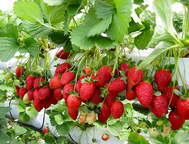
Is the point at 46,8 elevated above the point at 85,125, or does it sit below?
above

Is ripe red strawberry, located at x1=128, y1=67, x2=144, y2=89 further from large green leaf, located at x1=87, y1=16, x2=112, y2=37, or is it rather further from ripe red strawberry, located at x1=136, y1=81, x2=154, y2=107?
large green leaf, located at x1=87, y1=16, x2=112, y2=37

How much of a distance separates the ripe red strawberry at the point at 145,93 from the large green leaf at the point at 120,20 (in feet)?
0.42

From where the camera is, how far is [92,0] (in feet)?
1.71

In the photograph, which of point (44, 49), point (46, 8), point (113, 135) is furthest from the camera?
point (113, 135)

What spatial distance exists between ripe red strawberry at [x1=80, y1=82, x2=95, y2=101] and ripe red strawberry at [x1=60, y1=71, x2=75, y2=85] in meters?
0.09

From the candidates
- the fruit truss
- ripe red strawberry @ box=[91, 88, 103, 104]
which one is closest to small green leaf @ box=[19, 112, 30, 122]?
the fruit truss

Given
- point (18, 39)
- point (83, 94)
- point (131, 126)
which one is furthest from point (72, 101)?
point (131, 126)

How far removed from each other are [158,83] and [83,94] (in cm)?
20

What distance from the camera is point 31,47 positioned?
0.67m

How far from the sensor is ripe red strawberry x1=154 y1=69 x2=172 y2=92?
0.47 metres

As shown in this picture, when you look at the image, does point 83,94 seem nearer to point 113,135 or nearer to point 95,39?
point 95,39

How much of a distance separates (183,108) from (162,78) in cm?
8

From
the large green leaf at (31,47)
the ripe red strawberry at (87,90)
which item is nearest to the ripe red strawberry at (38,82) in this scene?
the large green leaf at (31,47)

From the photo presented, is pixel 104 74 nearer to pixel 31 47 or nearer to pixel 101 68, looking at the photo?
pixel 101 68
